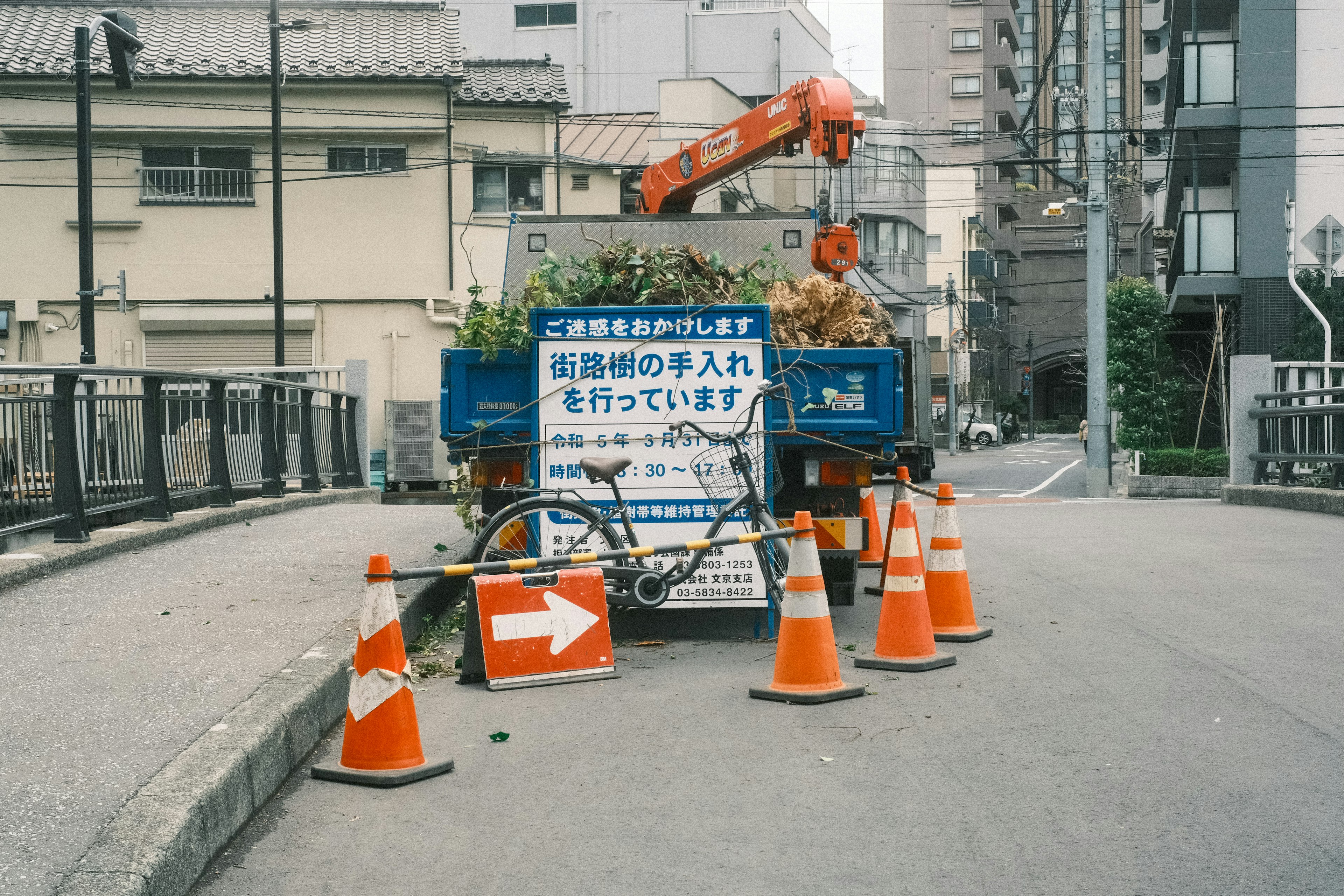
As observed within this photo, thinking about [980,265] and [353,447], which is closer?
[353,447]

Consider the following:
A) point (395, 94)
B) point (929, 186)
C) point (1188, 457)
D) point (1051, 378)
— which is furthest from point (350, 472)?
point (1051, 378)

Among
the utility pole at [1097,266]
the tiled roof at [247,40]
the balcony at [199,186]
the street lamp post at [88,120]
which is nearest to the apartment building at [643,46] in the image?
the tiled roof at [247,40]

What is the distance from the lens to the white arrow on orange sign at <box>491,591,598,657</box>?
6.54 m

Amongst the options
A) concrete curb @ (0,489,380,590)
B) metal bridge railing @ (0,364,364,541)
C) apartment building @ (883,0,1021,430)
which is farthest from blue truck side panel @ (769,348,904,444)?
apartment building @ (883,0,1021,430)

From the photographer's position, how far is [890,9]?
7275cm

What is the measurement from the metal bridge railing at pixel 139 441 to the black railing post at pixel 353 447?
1.20 metres

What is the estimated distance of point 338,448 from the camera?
1658cm

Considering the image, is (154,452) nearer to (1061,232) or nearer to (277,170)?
(277,170)

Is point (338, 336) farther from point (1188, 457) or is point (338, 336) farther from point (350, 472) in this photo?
point (1188, 457)

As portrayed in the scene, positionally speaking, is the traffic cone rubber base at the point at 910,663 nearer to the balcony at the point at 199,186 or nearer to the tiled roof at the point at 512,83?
the tiled roof at the point at 512,83

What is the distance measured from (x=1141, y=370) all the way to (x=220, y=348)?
1910 cm

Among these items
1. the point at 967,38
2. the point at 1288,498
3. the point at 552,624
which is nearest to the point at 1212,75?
the point at 1288,498

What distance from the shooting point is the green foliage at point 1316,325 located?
23766 millimetres

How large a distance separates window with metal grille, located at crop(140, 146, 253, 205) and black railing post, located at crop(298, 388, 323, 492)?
1346 centimetres
